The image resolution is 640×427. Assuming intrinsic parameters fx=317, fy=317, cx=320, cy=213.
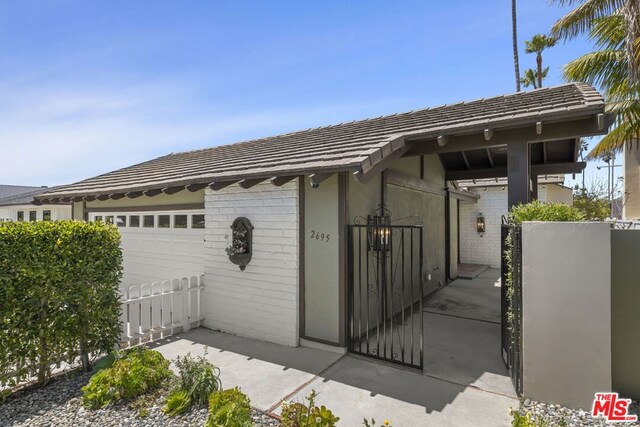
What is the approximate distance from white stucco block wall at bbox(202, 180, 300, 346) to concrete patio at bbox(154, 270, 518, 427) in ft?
1.12

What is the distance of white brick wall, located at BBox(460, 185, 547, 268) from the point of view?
15.0m

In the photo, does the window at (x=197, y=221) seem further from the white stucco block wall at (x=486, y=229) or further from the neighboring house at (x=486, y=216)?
the white stucco block wall at (x=486, y=229)

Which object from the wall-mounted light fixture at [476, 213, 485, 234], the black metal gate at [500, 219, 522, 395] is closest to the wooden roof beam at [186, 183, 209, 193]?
the black metal gate at [500, 219, 522, 395]

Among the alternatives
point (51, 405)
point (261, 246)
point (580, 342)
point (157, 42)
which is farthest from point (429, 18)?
point (51, 405)

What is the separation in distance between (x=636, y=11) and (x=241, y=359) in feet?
37.1

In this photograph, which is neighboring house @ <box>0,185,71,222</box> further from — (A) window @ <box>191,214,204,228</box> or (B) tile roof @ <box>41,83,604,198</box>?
(A) window @ <box>191,214,204,228</box>

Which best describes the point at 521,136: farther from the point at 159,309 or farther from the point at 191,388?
the point at 159,309

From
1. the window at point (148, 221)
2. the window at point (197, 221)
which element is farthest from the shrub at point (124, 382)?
the window at point (148, 221)

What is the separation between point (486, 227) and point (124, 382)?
1545 centimetres

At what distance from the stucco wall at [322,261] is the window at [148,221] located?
546cm

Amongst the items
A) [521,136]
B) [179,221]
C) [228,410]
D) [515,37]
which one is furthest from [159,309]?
[515,37]

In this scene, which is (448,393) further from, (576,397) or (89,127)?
(89,127)

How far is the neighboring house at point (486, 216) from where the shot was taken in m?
14.8

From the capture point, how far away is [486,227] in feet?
50.0
